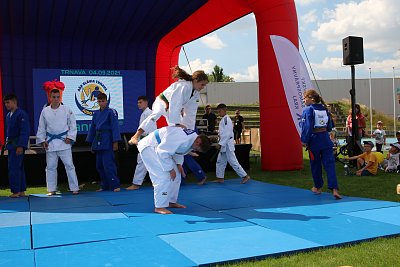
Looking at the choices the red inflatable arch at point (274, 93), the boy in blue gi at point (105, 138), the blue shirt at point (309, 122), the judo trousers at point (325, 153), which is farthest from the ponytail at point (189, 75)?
the red inflatable arch at point (274, 93)

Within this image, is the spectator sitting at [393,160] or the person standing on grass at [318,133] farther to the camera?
the spectator sitting at [393,160]

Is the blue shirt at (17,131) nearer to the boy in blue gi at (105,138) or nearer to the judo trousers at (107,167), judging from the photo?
the boy in blue gi at (105,138)

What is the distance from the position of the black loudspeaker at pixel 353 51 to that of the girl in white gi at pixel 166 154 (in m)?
5.32

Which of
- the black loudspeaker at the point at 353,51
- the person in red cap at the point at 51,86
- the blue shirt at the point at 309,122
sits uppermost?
the black loudspeaker at the point at 353,51

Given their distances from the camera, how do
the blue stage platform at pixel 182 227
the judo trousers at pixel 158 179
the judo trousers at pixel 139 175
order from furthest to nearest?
the judo trousers at pixel 139 175, the judo trousers at pixel 158 179, the blue stage platform at pixel 182 227

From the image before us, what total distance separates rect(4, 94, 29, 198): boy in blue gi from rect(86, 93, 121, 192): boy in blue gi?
1.02m

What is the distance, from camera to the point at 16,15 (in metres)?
9.45

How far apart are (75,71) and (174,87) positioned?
24.1 feet

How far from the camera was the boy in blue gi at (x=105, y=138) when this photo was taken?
6.31 metres

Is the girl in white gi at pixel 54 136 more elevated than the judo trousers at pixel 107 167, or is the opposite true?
the girl in white gi at pixel 54 136

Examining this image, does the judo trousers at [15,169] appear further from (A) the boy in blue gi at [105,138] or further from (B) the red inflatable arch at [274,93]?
(B) the red inflatable arch at [274,93]

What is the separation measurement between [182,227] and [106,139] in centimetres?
294

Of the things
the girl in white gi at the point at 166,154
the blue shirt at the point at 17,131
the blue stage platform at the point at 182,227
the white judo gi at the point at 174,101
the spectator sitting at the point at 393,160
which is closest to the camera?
the blue stage platform at the point at 182,227

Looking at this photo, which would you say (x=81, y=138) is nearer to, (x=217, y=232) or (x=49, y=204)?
(x=49, y=204)
